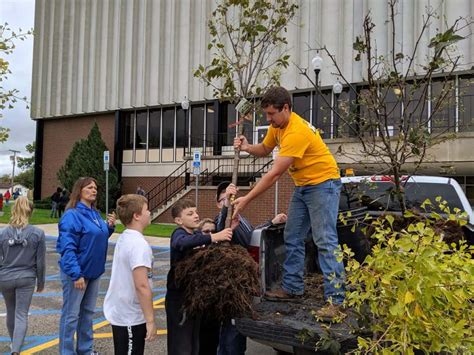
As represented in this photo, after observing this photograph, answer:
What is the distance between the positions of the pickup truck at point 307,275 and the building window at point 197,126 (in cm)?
1873

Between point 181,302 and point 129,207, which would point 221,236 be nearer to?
point 181,302

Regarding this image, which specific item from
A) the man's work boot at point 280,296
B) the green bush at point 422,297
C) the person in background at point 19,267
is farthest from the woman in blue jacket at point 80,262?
the green bush at point 422,297

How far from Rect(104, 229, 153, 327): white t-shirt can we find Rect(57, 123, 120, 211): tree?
2120cm

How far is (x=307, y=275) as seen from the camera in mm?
4504

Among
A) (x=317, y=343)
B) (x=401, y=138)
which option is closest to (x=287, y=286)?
(x=317, y=343)

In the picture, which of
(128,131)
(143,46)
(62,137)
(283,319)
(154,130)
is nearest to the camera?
(283,319)

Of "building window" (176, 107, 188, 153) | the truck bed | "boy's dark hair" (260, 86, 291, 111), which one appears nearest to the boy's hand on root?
the truck bed

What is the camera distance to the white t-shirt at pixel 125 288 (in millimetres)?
3305

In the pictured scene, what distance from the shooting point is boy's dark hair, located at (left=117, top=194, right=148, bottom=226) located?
136 inches

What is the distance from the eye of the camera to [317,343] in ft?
8.12

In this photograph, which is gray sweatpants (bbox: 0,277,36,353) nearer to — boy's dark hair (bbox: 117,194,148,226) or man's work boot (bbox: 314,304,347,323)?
boy's dark hair (bbox: 117,194,148,226)

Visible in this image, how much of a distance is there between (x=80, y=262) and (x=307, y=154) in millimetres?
2416

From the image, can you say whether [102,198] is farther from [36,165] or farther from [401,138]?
[401,138]

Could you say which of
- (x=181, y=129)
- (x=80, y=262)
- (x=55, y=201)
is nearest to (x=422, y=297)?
(x=80, y=262)
